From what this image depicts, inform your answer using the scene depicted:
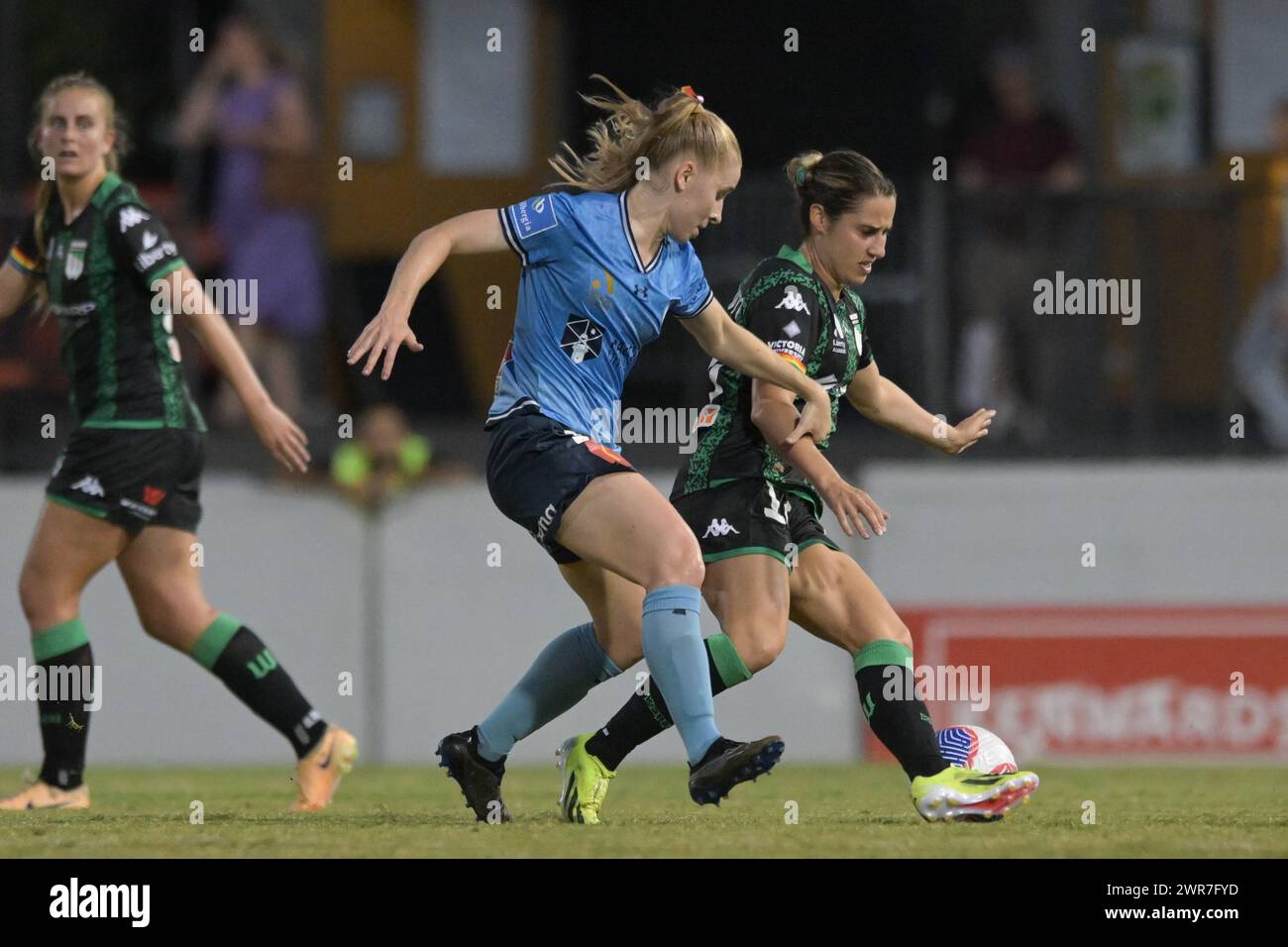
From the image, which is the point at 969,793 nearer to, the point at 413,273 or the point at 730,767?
the point at 730,767

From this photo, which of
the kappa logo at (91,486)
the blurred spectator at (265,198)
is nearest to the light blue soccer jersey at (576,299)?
the kappa logo at (91,486)

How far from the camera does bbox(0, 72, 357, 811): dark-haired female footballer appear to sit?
7078mm

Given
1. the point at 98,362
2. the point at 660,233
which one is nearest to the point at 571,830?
the point at 660,233

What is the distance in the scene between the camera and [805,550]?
679 cm

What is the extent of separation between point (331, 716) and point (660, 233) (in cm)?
560

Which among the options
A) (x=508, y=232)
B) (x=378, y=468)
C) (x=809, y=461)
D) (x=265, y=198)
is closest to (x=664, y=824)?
(x=809, y=461)

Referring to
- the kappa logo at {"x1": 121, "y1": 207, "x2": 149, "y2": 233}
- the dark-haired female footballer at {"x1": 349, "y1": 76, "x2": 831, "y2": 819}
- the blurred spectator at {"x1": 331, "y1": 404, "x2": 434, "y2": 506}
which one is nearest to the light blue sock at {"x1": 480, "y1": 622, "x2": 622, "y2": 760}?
the dark-haired female footballer at {"x1": 349, "y1": 76, "x2": 831, "y2": 819}

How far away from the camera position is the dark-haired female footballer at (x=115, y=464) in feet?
23.2

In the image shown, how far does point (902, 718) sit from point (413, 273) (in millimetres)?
2003

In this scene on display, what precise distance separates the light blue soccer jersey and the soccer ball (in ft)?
→ 4.89

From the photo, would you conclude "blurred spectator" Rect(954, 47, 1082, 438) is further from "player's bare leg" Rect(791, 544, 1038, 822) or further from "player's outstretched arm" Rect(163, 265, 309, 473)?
"player's outstretched arm" Rect(163, 265, 309, 473)

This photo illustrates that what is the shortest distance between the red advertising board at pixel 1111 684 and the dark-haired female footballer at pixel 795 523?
4.30 metres

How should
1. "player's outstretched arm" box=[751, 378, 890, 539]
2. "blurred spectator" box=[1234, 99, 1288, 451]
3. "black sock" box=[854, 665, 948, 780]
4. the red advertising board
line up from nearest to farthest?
"player's outstretched arm" box=[751, 378, 890, 539] → "black sock" box=[854, 665, 948, 780] → the red advertising board → "blurred spectator" box=[1234, 99, 1288, 451]

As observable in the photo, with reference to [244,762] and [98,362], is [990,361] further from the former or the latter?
[98,362]
